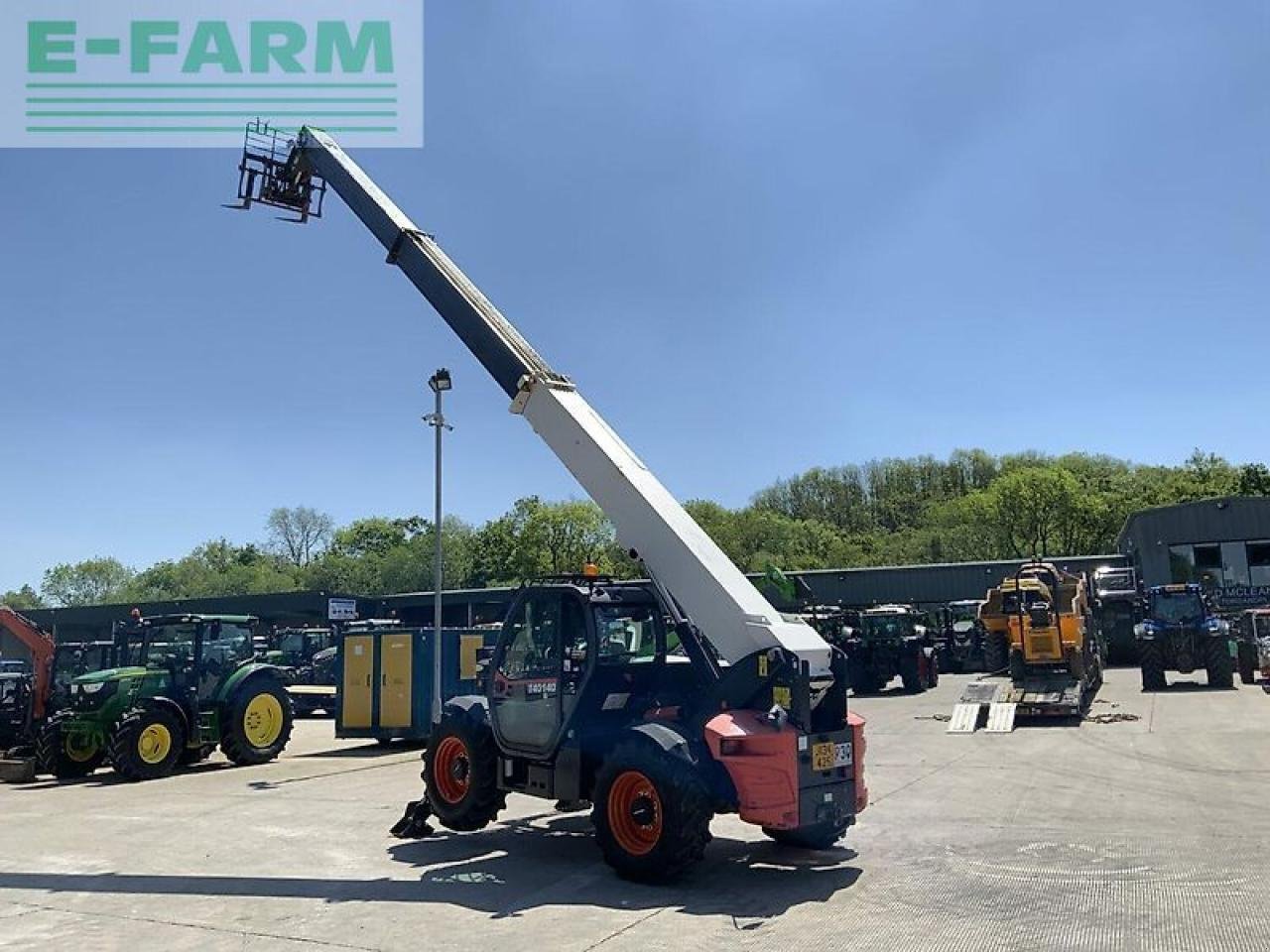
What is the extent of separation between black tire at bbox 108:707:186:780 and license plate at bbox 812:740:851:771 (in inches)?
449

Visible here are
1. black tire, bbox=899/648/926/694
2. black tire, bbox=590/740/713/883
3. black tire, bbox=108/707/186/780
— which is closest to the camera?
black tire, bbox=590/740/713/883

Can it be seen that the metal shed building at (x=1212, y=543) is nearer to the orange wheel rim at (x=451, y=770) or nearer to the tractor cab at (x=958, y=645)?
the tractor cab at (x=958, y=645)

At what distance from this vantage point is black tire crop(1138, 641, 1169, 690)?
22984 millimetres

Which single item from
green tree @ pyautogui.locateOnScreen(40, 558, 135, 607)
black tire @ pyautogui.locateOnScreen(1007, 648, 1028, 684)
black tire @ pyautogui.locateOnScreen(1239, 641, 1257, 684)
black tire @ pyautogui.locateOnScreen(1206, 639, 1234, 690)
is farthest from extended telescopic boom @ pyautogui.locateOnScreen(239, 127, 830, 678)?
green tree @ pyautogui.locateOnScreen(40, 558, 135, 607)

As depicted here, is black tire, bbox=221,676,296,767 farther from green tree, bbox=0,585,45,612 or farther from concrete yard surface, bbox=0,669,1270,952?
green tree, bbox=0,585,45,612

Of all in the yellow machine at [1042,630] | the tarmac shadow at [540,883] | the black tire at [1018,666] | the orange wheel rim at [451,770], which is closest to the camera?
the tarmac shadow at [540,883]

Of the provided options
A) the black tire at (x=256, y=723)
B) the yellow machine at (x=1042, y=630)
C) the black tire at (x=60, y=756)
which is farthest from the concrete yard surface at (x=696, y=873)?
the yellow machine at (x=1042, y=630)

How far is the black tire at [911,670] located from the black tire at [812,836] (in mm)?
19188

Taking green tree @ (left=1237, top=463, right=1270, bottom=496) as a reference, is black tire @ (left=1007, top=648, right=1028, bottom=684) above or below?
below

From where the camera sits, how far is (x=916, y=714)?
20.6 metres

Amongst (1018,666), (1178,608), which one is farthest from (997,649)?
(1178,608)

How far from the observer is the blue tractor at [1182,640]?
23031mm

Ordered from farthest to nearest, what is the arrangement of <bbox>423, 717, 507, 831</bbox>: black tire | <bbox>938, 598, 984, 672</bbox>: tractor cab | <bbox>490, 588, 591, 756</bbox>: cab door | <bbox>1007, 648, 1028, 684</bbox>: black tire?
<bbox>938, 598, 984, 672</bbox>: tractor cab
<bbox>1007, 648, 1028, 684</bbox>: black tire
<bbox>423, 717, 507, 831</bbox>: black tire
<bbox>490, 588, 591, 756</bbox>: cab door

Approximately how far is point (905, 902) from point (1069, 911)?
3.44 feet
